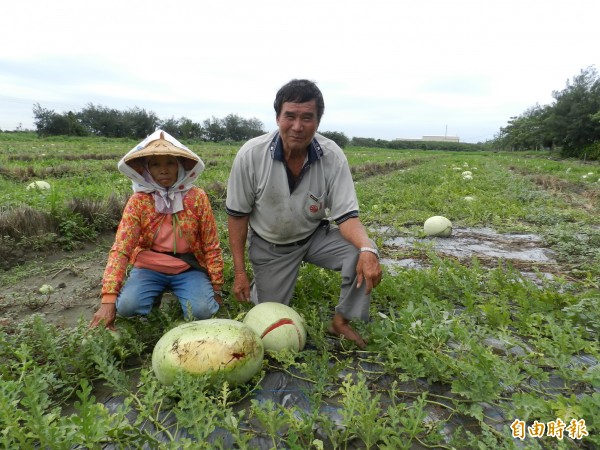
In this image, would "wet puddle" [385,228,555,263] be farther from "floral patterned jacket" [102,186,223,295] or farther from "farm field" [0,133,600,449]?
"floral patterned jacket" [102,186,223,295]

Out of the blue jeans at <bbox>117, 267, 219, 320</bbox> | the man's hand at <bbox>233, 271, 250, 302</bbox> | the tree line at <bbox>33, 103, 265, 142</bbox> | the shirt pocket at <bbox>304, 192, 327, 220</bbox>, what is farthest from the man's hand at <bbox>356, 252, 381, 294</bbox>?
the tree line at <bbox>33, 103, 265, 142</bbox>

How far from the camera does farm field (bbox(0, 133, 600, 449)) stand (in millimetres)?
1707

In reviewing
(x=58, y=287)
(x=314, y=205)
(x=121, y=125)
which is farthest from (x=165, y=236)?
(x=121, y=125)

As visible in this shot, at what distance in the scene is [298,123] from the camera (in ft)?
9.21

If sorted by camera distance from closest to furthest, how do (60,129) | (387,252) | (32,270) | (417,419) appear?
(417,419)
(32,270)
(387,252)
(60,129)

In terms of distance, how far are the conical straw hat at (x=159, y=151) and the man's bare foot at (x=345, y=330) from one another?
1.54m

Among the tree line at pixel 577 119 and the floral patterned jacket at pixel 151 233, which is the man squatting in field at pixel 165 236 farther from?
the tree line at pixel 577 119

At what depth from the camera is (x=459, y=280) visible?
3301mm

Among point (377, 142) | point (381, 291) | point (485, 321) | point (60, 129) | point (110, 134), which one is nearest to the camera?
point (485, 321)

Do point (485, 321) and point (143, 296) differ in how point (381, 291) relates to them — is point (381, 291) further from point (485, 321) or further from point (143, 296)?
point (143, 296)

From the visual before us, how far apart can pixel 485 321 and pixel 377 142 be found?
275ft

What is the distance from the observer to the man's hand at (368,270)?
8.54 ft

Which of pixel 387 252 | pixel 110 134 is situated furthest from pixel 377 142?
pixel 387 252

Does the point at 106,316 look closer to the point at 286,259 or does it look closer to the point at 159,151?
the point at 159,151
